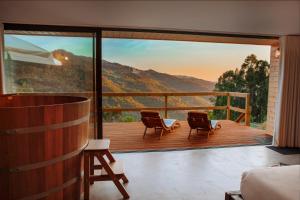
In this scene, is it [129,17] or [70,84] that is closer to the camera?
[129,17]

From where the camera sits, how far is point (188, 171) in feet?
11.3

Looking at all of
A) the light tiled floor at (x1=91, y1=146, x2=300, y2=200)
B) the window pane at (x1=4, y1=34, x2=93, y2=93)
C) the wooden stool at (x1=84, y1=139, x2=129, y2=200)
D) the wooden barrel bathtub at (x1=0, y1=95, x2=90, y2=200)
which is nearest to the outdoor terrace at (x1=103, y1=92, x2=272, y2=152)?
the light tiled floor at (x1=91, y1=146, x2=300, y2=200)

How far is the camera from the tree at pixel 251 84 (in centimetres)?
744

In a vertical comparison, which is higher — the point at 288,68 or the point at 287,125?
the point at 288,68

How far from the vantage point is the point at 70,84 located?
4.06 meters

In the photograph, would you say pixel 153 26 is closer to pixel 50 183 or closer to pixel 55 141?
pixel 55 141

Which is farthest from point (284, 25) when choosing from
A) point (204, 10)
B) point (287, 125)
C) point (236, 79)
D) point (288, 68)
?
point (236, 79)

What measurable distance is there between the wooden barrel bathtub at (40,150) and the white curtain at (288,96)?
3.90m

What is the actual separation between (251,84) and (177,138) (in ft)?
13.2

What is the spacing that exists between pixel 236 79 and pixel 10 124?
769 cm

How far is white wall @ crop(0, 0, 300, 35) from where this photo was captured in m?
2.65

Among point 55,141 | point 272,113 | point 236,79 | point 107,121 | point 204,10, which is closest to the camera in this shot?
point 55,141

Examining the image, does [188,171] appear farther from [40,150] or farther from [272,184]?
[40,150]

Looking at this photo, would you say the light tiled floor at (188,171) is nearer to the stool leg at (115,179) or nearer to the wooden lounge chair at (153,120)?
the stool leg at (115,179)
